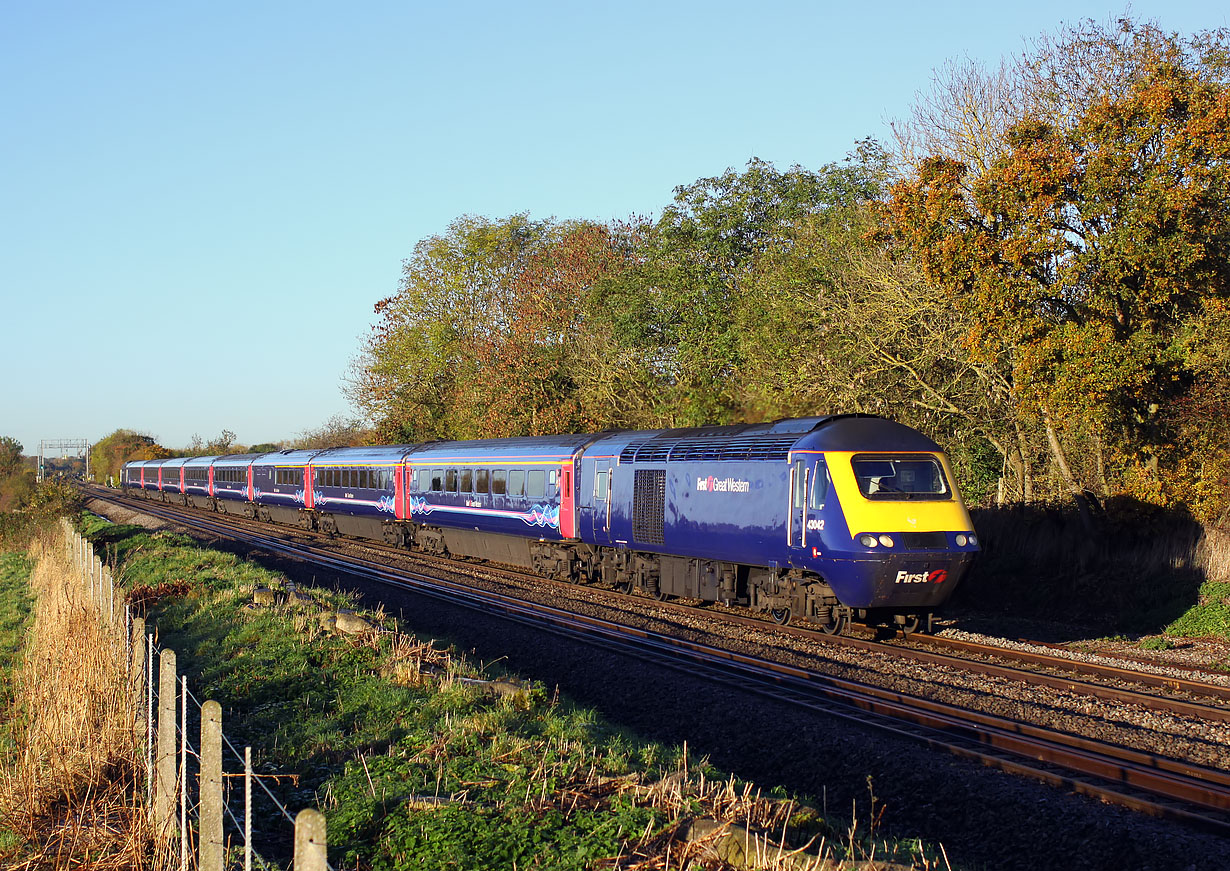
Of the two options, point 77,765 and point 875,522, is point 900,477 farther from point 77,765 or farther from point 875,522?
point 77,765

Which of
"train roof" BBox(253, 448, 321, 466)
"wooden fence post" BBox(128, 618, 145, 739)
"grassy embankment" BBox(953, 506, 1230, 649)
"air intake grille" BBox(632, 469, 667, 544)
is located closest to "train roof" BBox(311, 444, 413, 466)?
"train roof" BBox(253, 448, 321, 466)

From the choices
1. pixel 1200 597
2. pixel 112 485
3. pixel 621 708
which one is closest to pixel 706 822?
pixel 621 708

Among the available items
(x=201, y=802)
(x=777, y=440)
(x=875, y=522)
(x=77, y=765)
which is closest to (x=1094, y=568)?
(x=875, y=522)

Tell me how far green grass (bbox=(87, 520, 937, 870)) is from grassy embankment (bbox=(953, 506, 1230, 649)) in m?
10.4

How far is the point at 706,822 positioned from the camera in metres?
6.22

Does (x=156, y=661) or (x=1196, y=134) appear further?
(x=1196, y=134)

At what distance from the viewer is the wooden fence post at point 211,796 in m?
4.83

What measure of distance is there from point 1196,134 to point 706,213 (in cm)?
2114

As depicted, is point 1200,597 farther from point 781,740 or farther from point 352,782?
point 352,782

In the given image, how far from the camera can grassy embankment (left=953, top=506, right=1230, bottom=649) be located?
16.5m

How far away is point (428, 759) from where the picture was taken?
26.2 ft

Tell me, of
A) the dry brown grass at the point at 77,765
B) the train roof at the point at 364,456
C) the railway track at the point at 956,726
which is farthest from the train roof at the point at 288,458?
the dry brown grass at the point at 77,765

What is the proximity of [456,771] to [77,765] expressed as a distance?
299cm

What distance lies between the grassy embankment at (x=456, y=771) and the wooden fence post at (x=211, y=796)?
137 centimetres
